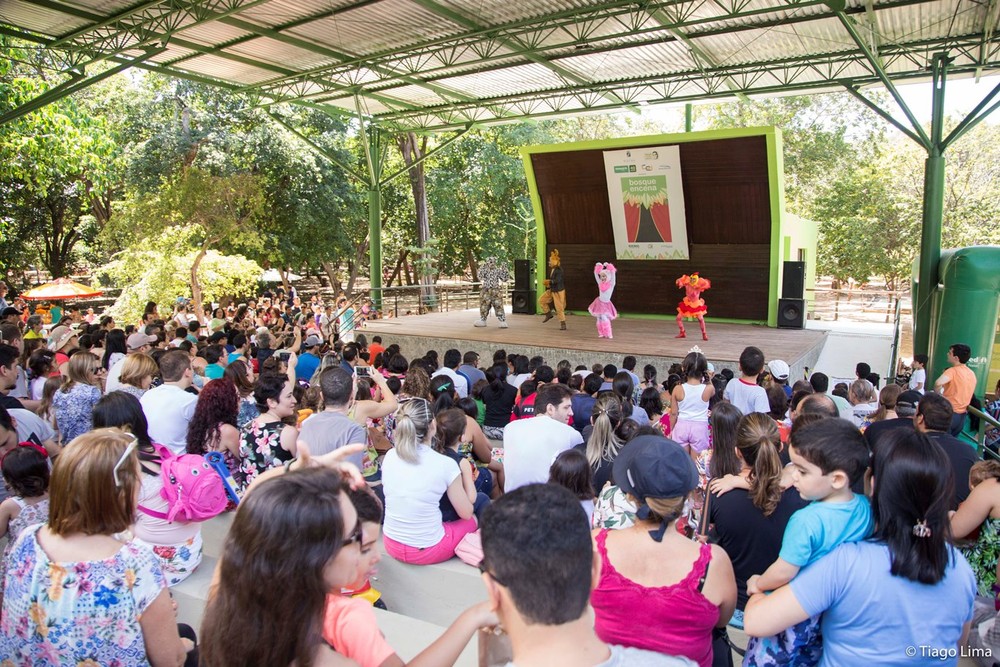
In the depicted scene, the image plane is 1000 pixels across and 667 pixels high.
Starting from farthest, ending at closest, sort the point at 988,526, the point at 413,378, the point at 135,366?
the point at 413,378, the point at 135,366, the point at 988,526

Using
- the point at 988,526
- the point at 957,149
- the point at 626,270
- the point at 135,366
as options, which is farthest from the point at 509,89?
the point at 957,149

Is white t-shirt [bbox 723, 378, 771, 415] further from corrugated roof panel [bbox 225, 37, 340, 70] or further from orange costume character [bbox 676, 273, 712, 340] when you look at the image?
corrugated roof panel [bbox 225, 37, 340, 70]

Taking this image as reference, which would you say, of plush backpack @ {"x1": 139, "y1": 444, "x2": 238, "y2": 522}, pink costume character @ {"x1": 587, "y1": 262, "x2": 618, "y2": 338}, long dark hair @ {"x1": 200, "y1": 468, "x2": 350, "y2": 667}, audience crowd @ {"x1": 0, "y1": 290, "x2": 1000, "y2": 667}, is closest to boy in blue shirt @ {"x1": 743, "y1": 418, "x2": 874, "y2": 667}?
audience crowd @ {"x1": 0, "y1": 290, "x2": 1000, "y2": 667}

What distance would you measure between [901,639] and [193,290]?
15.2m

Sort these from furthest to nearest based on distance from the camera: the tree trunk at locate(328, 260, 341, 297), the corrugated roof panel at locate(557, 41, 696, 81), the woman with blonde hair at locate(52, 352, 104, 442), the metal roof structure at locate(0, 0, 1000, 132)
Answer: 1. the tree trunk at locate(328, 260, 341, 297)
2. the corrugated roof panel at locate(557, 41, 696, 81)
3. the metal roof structure at locate(0, 0, 1000, 132)
4. the woman with blonde hair at locate(52, 352, 104, 442)

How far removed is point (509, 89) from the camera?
1473 centimetres

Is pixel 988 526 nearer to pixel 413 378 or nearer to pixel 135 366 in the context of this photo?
pixel 413 378

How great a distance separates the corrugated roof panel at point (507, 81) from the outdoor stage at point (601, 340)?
4.90m

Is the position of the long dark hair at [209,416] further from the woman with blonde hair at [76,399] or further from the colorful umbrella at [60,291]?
the colorful umbrella at [60,291]

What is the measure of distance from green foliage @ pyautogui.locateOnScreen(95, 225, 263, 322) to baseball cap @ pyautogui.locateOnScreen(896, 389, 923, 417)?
548 inches

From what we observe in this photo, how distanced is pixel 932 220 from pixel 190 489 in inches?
462

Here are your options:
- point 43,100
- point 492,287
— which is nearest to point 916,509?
point 43,100

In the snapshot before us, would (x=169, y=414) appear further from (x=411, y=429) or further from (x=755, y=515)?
(x=755, y=515)

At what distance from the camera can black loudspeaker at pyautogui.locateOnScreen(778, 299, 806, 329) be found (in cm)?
1309
